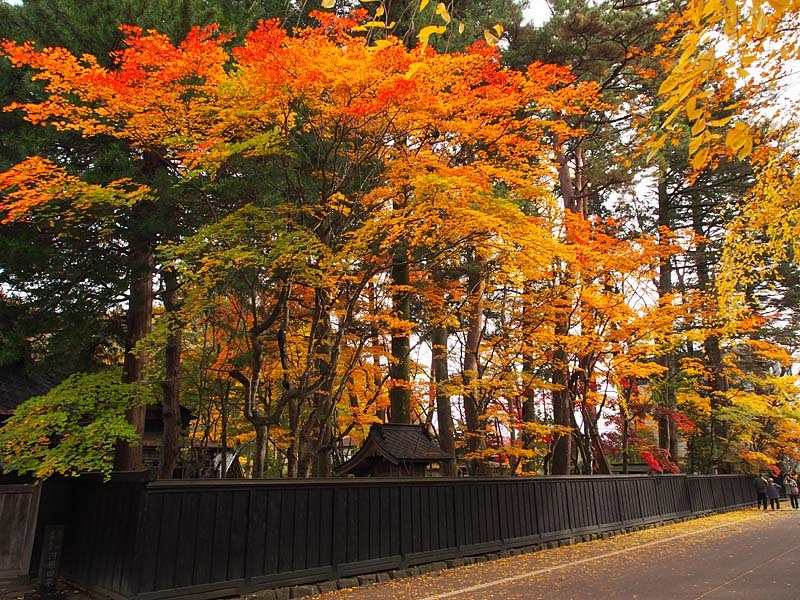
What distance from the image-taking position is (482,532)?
10430mm

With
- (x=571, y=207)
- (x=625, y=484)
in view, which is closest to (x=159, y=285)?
(x=571, y=207)

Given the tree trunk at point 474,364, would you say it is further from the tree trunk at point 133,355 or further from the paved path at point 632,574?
the tree trunk at point 133,355

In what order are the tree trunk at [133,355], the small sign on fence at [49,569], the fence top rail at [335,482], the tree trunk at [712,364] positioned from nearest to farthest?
the fence top rail at [335,482] → the small sign on fence at [49,569] → the tree trunk at [133,355] → the tree trunk at [712,364]

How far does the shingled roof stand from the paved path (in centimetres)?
597

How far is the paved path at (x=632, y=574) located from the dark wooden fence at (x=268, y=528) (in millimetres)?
522

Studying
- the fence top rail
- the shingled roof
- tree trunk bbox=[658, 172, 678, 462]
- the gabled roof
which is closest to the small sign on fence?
the shingled roof

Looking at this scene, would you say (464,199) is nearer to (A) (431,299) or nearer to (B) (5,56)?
(A) (431,299)

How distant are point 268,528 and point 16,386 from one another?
5.49 m

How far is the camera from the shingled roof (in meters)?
8.55

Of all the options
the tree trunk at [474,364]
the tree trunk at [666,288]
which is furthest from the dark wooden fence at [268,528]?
the tree trunk at [666,288]

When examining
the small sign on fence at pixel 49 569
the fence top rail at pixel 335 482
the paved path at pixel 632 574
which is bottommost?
the paved path at pixel 632 574

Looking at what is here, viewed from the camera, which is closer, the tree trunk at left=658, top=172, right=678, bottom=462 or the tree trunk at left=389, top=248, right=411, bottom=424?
the tree trunk at left=389, top=248, right=411, bottom=424

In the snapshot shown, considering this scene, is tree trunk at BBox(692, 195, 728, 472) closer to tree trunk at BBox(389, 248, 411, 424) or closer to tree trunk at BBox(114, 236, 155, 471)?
tree trunk at BBox(389, 248, 411, 424)

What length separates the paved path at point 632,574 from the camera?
7328 millimetres
